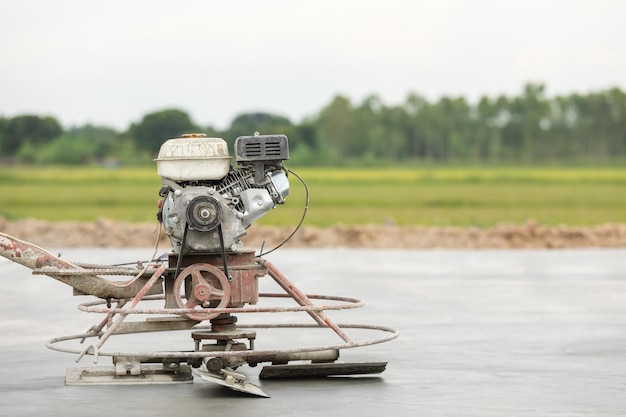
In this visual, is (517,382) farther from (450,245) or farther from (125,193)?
(125,193)

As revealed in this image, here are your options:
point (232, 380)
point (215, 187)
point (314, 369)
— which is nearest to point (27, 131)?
point (215, 187)

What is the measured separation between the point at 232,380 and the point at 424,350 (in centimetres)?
271

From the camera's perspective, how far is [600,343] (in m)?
11.3

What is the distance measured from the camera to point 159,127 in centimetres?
4778

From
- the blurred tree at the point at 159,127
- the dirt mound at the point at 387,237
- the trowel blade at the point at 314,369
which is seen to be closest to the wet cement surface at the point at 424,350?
the trowel blade at the point at 314,369

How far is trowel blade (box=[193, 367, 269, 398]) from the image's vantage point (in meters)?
8.52

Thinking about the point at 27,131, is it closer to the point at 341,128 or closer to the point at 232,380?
the point at 341,128

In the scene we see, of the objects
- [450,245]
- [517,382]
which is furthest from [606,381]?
[450,245]

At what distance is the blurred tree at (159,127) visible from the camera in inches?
1734

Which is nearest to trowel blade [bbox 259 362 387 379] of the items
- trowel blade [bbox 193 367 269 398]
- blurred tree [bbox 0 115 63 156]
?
trowel blade [bbox 193 367 269 398]

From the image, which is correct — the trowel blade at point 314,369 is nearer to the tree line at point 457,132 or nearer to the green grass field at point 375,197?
the green grass field at point 375,197

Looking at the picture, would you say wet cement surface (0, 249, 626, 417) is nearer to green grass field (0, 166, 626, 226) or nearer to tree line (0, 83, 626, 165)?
green grass field (0, 166, 626, 226)

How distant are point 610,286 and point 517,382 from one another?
25.0ft

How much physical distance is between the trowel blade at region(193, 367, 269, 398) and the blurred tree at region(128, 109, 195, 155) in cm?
3219
